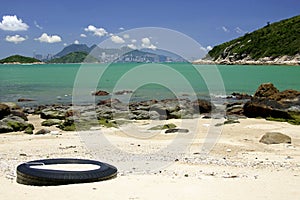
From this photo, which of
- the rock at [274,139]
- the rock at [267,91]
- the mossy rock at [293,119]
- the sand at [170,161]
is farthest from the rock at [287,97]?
the rock at [274,139]

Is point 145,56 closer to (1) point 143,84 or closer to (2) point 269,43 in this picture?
(1) point 143,84

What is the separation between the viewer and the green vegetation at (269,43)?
12938 cm

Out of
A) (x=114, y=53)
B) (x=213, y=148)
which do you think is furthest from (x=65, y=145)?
(x=213, y=148)

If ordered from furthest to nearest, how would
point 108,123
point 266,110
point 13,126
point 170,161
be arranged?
point 266,110
point 108,123
point 13,126
point 170,161

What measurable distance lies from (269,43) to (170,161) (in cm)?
13412

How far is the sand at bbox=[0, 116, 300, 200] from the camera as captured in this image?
8.11m

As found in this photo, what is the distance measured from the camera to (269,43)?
139 m

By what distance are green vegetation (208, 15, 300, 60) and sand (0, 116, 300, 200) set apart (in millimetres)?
114469

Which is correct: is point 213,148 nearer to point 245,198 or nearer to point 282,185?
point 282,185

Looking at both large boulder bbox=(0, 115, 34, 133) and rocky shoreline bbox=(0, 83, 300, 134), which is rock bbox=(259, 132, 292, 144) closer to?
rocky shoreline bbox=(0, 83, 300, 134)

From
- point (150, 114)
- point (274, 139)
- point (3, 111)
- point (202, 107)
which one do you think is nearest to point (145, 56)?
point (274, 139)

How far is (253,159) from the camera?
40.0ft

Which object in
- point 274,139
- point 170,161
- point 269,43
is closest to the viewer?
point 170,161

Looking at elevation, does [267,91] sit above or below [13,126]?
above
